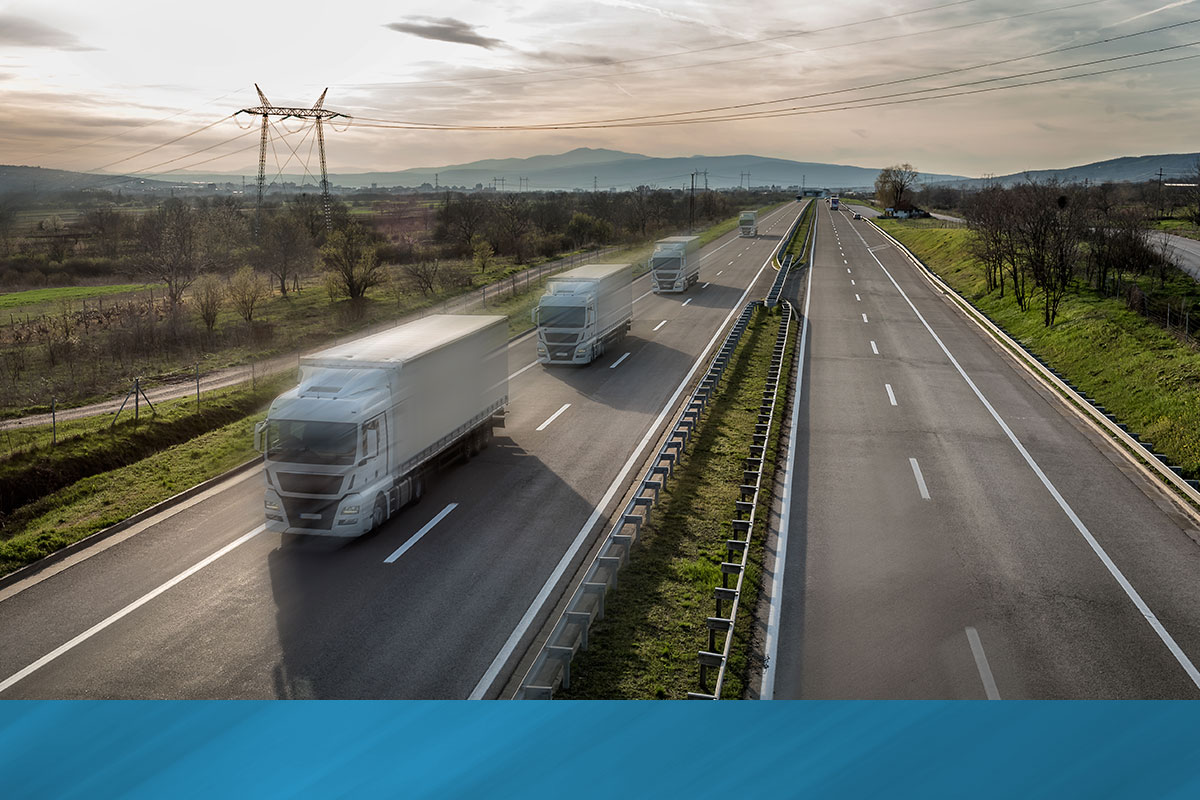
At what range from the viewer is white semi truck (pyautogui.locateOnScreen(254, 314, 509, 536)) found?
14.1 meters

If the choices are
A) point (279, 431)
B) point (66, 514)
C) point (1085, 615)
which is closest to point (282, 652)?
point (279, 431)

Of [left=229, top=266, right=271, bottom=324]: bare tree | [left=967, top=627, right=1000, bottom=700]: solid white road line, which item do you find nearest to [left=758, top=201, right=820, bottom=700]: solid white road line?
[left=967, top=627, right=1000, bottom=700]: solid white road line

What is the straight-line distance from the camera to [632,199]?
126250 mm

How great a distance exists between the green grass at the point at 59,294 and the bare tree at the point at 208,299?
1270 centimetres

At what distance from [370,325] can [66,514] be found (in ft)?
75.0

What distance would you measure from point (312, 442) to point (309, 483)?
2.40 ft

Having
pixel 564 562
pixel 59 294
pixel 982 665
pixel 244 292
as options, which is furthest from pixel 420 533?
pixel 59 294

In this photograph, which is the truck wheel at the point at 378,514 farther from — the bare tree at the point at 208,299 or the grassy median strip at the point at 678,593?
the bare tree at the point at 208,299

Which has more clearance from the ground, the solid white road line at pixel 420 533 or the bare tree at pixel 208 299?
the bare tree at pixel 208 299

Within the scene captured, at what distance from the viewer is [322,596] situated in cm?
1273

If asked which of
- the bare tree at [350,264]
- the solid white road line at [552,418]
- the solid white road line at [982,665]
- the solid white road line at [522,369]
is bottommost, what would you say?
the solid white road line at [982,665]

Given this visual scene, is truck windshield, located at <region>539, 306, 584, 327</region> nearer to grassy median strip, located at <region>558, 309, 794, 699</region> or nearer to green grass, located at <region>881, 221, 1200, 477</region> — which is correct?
grassy median strip, located at <region>558, 309, 794, 699</region>

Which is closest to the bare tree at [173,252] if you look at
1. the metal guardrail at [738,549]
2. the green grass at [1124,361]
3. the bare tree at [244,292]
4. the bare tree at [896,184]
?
the bare tree at [244,292]

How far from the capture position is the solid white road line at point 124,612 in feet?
34.8
